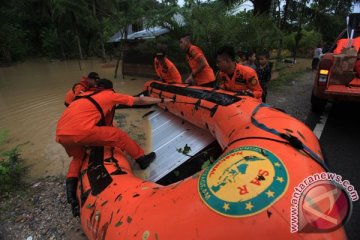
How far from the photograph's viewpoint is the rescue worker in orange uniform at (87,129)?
3.35 m

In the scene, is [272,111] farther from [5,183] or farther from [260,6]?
[260,6]

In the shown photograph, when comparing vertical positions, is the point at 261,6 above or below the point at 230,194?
above

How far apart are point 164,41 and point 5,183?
6.82m

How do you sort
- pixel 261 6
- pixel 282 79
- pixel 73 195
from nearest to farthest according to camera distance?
pixel 73 195
pixel 282 79
pixel 261 6

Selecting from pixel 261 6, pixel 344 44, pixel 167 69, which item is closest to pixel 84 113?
pixel 167 69

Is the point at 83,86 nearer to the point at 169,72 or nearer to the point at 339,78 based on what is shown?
the point at 169,72

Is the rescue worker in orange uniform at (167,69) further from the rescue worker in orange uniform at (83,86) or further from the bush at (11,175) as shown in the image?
the bush at (11,175)

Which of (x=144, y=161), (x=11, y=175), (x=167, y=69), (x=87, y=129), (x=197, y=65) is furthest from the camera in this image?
(x=167, y=69)

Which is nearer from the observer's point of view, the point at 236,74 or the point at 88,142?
the point at 88,142

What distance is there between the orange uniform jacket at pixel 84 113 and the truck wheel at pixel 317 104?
351 centimetres

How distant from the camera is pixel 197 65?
5.52 metres

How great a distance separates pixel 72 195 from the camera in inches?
124

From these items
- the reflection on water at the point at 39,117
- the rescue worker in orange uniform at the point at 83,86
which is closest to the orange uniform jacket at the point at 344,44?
the reflection on water at the point at 39,117

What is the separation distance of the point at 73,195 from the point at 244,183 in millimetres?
2274
